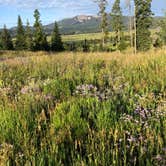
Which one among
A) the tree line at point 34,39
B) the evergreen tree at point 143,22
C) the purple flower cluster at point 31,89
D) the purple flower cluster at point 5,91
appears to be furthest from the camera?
the tree line at point 34,39

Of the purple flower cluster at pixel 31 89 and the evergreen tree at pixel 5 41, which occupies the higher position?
the purple flower cluster at pixel 31 89

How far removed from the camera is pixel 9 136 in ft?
11.8

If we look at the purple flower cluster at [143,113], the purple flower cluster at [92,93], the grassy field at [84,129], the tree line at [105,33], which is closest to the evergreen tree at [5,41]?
the tree line at [105,33]

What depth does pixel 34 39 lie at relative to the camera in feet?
261

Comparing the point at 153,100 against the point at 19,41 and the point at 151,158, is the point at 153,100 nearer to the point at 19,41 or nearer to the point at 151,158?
the point at 151,158

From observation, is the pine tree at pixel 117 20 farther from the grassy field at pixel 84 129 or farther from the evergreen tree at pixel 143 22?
the grassy field at pixel 84 129

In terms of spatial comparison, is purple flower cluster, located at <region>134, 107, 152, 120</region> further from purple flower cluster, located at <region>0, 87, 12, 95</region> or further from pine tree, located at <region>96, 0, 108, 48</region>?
pine tree, located at <region>96, 0, 108, 48</region>

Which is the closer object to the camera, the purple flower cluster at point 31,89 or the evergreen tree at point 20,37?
the purple flower cluster at point 31,89

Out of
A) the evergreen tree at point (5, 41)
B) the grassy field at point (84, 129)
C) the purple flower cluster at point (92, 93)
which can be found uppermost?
the purple flower cluster at point (92, 93)

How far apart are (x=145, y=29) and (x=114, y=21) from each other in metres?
18.7

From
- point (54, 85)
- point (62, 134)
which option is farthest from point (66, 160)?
point (54, 85)

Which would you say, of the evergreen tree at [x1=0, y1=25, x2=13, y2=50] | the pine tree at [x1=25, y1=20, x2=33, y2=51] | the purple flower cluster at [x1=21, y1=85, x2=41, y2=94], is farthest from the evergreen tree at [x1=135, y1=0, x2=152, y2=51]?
the purple flower cluster at [x1=21, y1=85, x2=41, y2=94]

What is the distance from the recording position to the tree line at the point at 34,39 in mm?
77688

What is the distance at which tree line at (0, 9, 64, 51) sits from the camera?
255 ft
